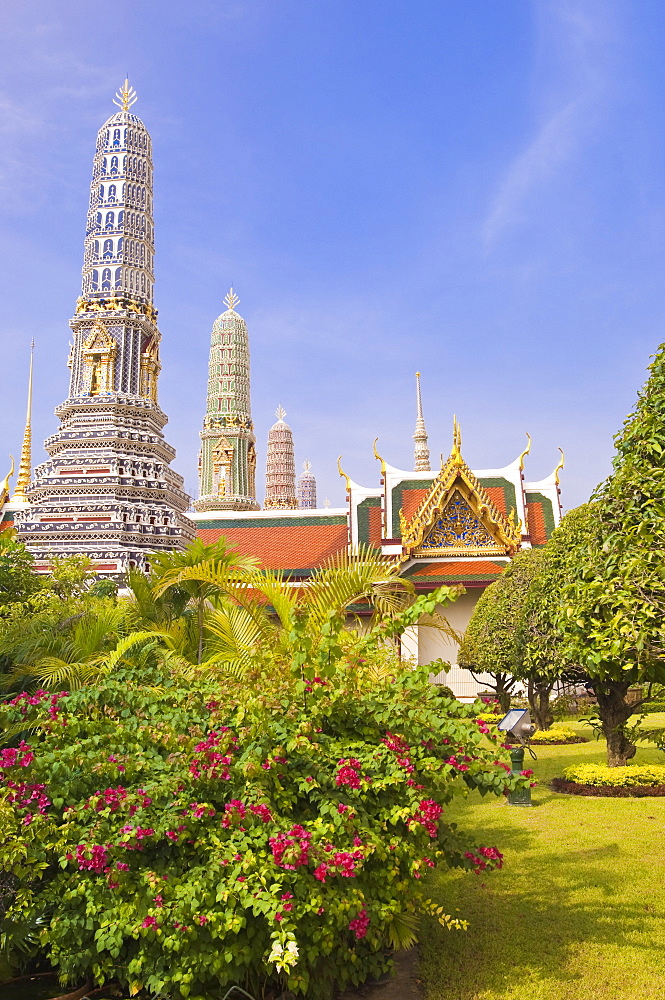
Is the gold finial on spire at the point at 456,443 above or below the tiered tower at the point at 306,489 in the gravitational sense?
below

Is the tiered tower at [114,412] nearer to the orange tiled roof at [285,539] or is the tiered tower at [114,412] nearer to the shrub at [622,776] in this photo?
the orange tiled roof at [285,539]

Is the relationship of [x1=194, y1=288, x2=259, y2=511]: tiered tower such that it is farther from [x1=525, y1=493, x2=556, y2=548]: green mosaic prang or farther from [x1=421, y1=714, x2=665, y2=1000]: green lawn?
[x1=421, y1=714, x2=665, y2=1000]: green lawn

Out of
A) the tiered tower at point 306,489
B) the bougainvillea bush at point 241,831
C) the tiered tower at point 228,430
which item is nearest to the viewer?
the bougainvillea bush at point 241,831

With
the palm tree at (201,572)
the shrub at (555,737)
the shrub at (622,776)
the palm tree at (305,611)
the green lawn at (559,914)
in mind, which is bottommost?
the green lawn at (559,914)

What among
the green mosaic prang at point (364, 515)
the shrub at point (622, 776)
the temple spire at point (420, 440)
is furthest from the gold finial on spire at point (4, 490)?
the temple spire at point (420, 440)

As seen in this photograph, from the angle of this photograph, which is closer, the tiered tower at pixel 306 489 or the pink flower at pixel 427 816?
the pink flower at pixel 427 816

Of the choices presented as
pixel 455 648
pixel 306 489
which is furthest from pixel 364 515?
pixel 306 489

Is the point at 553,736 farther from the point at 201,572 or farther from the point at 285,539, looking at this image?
the point at 201,572

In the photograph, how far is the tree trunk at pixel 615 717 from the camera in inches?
459

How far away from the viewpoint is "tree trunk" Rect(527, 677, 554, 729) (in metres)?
17.7

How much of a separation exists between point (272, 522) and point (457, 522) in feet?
23.1

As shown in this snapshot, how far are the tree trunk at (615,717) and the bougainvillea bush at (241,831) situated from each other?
7.05 m

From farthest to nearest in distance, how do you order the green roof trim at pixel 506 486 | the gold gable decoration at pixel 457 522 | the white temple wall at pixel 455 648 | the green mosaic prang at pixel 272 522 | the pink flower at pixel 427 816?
the green mosaic prang at pixel 272 522
the green roof trim at pixel 506 486
the white temple wall at pixel 455 648
the gold gable decoration at pixel 457 522
the pink flower at pixel 427 816

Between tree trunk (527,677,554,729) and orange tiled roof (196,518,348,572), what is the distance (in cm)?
841
